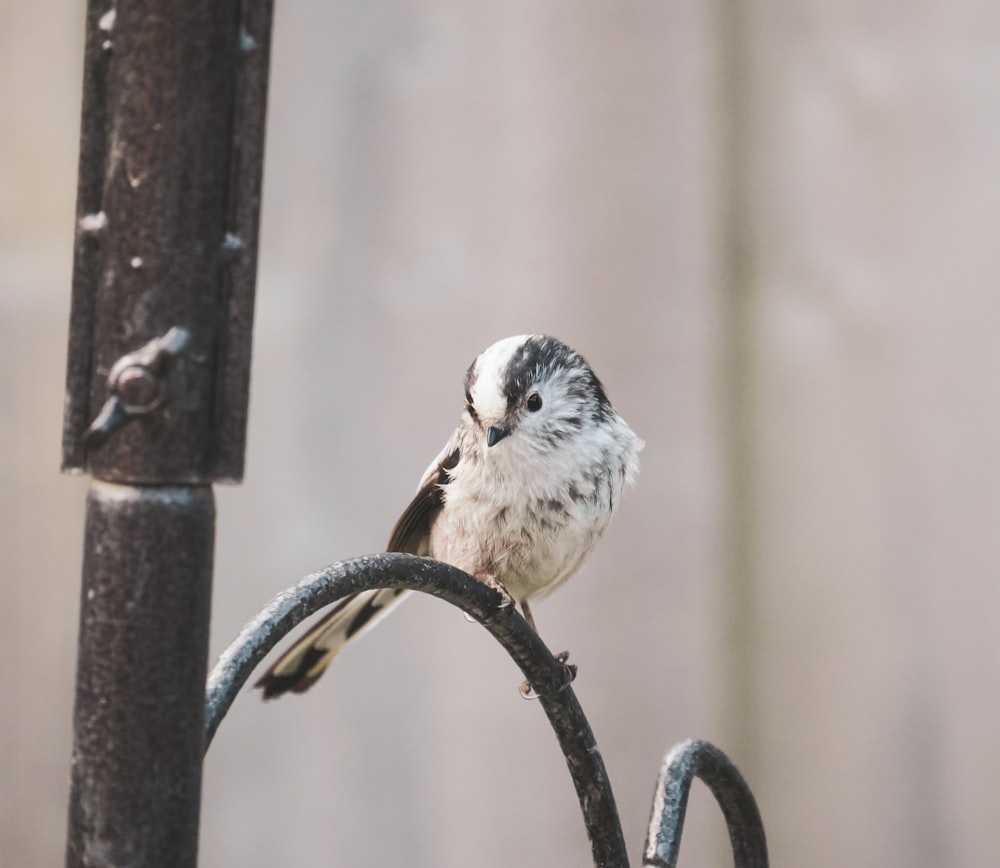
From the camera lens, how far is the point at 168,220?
76 centimetres

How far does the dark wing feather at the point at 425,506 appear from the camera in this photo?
7.27 ft

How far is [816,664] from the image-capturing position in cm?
289

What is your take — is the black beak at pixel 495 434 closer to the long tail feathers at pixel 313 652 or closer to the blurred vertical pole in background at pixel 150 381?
the long tail feathers at pixel 313 652

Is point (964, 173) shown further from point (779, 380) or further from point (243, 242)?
point (243, 242)

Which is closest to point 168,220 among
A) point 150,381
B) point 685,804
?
point 150,381

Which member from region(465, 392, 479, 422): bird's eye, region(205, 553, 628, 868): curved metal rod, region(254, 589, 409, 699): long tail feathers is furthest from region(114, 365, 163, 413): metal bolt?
region(465, 392, 479, 422): bird's eye

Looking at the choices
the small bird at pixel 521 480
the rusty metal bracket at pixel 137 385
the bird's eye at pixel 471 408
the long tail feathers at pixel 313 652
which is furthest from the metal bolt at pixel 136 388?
the bird's eye at pixel 471 408

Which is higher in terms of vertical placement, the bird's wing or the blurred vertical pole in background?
the blurred vertical pole in background

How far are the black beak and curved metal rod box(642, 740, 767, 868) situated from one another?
0.65 metres

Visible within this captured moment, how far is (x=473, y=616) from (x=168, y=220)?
754 mm

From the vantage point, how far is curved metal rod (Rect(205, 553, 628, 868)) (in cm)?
91

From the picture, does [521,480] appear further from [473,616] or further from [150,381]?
[150,381]

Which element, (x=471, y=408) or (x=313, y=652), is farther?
(x=471, y=408)

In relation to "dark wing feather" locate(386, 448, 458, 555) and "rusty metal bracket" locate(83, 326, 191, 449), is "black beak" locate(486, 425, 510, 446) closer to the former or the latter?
"dark wing feather" locate(386, 448, 458, 555)
